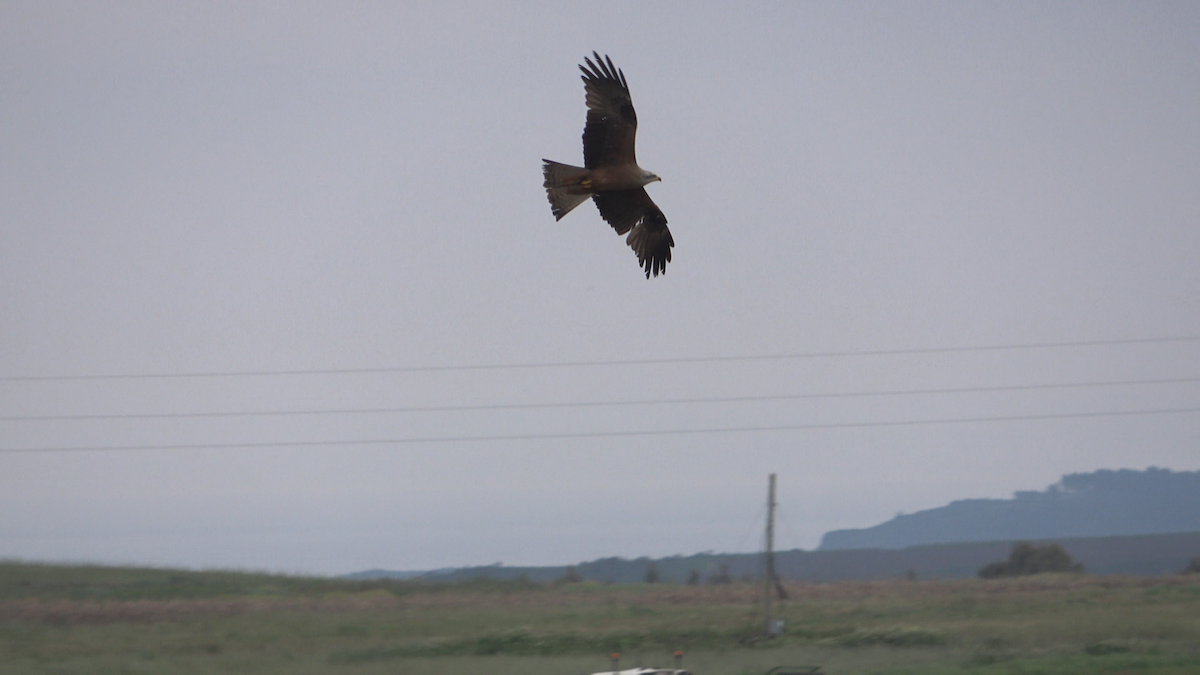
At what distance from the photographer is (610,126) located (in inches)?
400

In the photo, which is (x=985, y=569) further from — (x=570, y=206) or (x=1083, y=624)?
(x=570, y=206)

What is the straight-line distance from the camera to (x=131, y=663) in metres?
15.2

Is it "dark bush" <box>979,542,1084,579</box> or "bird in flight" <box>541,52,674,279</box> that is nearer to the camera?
"bird in flight" <box>541,52,674,279</box>

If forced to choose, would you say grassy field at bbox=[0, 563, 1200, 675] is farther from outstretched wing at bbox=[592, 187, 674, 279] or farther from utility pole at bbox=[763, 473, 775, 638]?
outstretched wing at bbox=[592, 187, 674, 279]

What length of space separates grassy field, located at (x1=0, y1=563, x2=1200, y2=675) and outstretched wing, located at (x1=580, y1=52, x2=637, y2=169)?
812cm

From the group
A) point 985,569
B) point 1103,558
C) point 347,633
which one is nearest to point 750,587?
point 347,633

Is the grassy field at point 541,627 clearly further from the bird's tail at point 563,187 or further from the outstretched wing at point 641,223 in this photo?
the bird's tail at point 563,187

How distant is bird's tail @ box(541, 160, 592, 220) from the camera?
1005cm

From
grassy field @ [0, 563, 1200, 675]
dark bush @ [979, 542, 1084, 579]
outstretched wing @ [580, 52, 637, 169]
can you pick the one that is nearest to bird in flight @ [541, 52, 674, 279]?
outstretched wing @ [580, 52, 637, 169]

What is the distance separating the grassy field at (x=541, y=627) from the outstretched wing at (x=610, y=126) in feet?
26.6

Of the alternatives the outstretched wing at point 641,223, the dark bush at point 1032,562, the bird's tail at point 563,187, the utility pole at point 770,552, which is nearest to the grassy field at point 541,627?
the utility pole at point 770,552

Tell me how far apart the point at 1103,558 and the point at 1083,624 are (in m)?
28.8

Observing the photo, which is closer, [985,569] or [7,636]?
[7,636]

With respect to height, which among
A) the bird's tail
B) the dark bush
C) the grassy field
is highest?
the bird's tail
